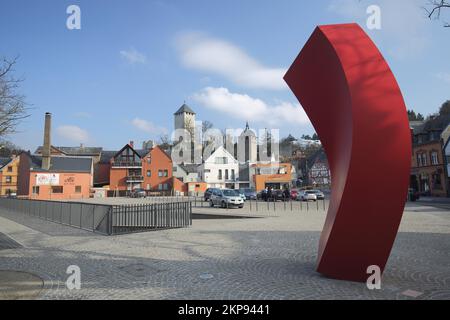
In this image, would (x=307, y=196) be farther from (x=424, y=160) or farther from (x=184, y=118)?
(x=184, y=118)

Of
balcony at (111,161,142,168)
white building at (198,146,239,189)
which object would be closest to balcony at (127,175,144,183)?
balcony at (111,161,142,168)

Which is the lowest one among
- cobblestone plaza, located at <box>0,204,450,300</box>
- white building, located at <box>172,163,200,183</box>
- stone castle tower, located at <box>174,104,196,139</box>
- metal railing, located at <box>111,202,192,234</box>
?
cobblestone plaza, located at <box>0,204,450,300</box>

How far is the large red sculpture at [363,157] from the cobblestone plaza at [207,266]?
64 cm

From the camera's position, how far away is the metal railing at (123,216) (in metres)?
12.7

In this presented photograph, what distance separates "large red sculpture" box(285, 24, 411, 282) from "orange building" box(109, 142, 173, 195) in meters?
53.1

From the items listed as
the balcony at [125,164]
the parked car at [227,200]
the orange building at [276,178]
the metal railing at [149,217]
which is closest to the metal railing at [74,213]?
the metal railing at [149,217]

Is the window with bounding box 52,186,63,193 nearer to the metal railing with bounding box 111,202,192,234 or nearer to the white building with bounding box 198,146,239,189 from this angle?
the white building with bounding box 198,146,239,189

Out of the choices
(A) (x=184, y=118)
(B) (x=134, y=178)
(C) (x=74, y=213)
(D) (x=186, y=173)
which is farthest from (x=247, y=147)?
(C) (x=74, y=213)

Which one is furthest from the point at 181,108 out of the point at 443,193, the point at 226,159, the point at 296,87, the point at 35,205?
the point at 296,87

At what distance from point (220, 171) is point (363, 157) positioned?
193 ft

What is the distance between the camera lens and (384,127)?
5320 mm

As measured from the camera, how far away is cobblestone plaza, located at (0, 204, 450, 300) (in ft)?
17.5
